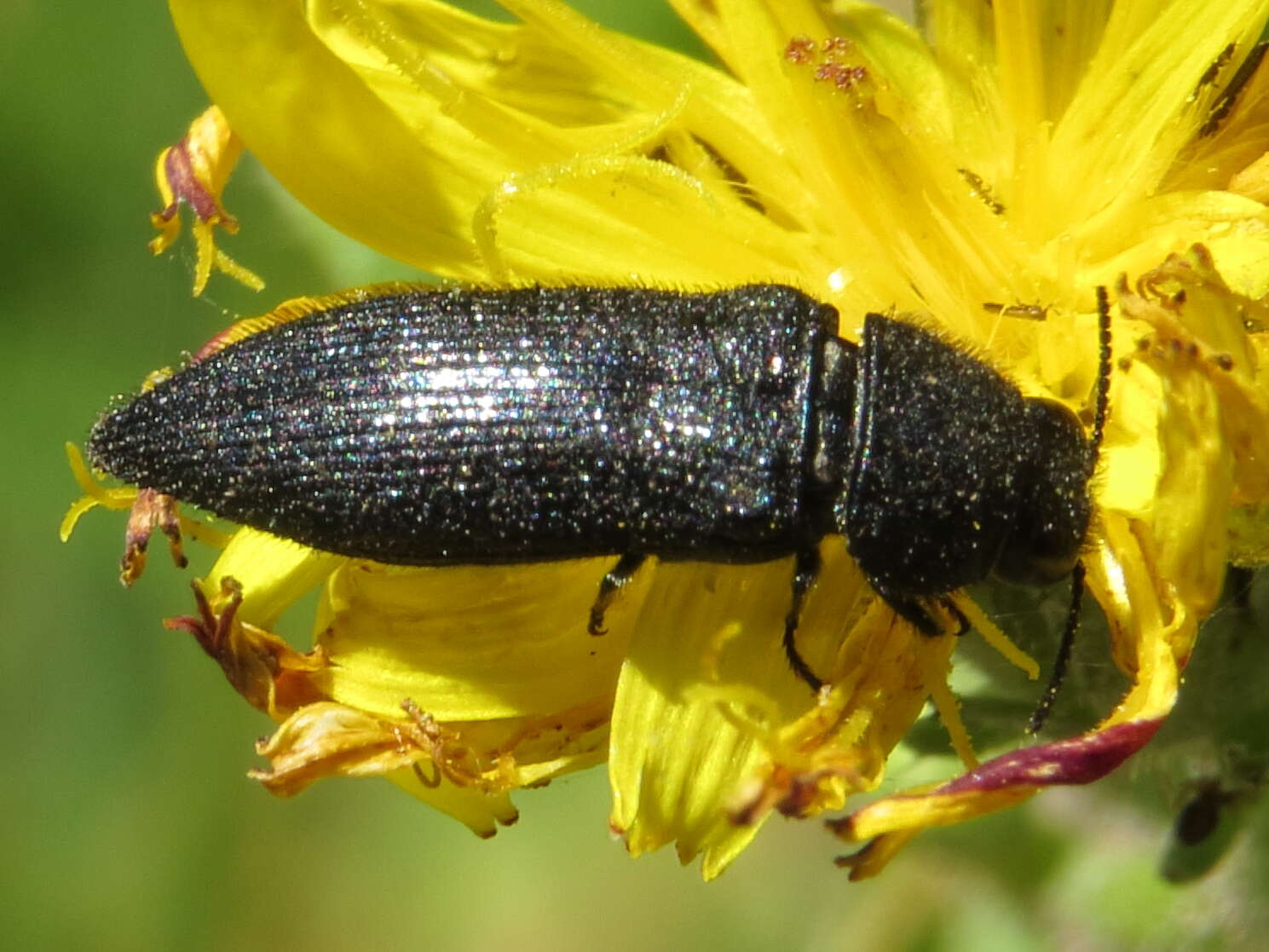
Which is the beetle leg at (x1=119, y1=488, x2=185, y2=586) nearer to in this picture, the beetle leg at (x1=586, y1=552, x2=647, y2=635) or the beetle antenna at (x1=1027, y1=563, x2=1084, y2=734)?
the beetle leg at (x1=586, y1=552, x2=647, y2=635)

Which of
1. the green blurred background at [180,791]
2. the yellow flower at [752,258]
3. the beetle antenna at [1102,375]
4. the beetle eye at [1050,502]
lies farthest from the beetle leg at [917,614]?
the green blurred background at [180,791]

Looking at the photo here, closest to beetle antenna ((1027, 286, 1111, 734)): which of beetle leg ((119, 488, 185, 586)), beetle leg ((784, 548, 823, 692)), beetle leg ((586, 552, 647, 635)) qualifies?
beetle leg ((784, 548, 823, 692))

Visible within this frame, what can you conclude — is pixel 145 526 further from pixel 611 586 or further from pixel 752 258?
pixel 752 258

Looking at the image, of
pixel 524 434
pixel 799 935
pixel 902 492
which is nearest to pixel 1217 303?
pixel 902 492

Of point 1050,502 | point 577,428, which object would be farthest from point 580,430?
point 1050,502

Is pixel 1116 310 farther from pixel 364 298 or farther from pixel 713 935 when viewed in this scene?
pixel 713 935
